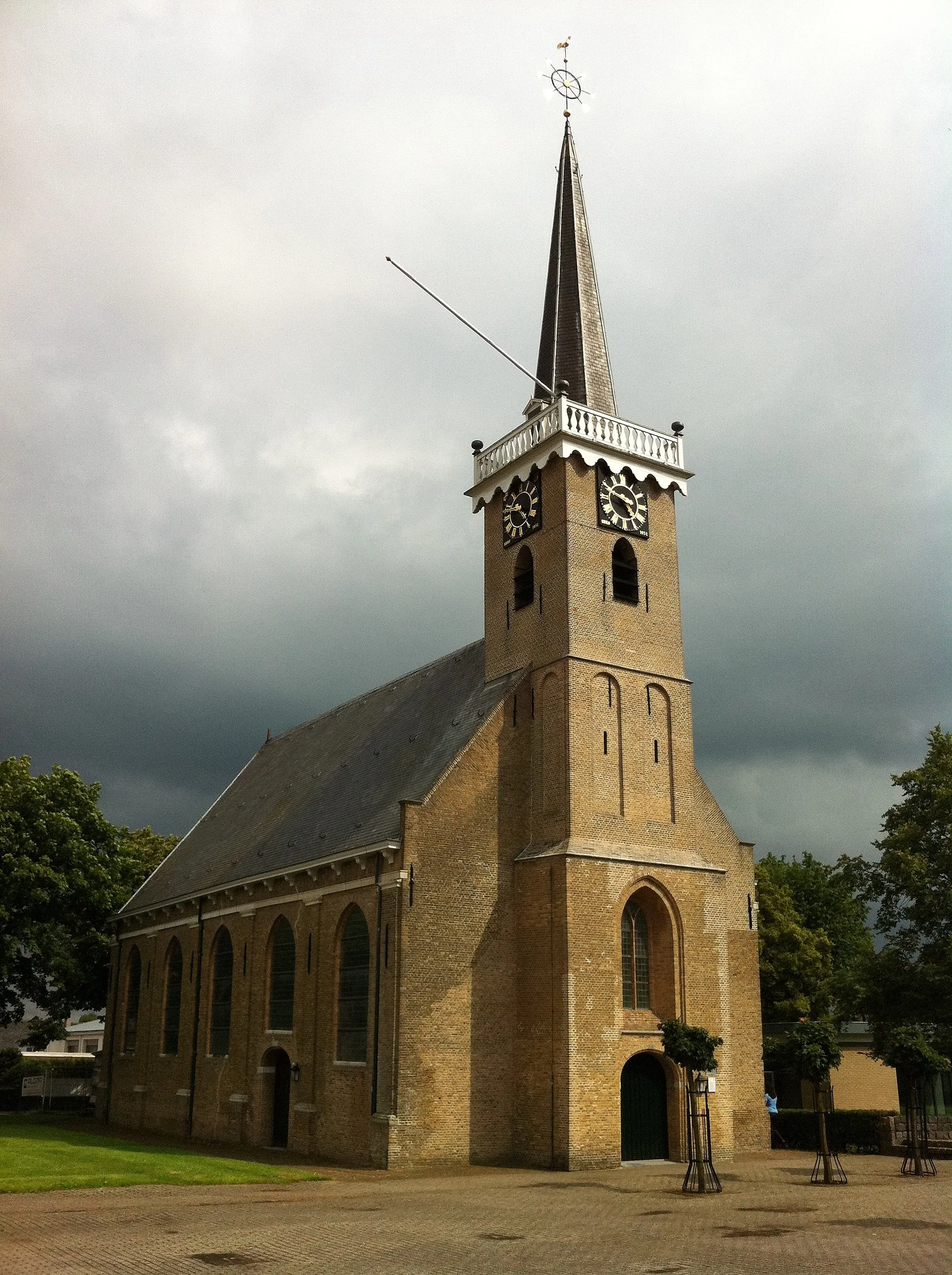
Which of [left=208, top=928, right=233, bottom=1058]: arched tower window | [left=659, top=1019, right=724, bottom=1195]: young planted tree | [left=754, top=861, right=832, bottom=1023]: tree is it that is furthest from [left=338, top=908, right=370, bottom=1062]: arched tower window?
[left=754, top=861, right=832, bottom=1023]: tree

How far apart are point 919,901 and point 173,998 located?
993 inches

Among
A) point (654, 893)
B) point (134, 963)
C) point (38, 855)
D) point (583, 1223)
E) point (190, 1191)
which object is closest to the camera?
point (583, 1223)

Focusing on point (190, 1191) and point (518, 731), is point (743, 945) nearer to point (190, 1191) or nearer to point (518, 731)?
point (518, 731)

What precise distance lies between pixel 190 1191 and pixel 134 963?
25.0 metres

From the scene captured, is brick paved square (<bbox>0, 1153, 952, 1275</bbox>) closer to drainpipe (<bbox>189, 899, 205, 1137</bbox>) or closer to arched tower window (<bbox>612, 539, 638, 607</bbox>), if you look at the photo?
drainpipe (<bbox>189, 899, 205, 1137</bbox>)

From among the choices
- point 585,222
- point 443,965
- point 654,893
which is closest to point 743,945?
point 654,893

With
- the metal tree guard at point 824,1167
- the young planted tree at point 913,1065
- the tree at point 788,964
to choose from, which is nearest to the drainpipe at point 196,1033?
the metal tree guard at point 824,1167

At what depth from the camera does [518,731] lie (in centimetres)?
3031

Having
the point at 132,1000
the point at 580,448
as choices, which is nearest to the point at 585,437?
the point at 580,448

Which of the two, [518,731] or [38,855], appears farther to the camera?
[38,855]

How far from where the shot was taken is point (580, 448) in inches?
1246

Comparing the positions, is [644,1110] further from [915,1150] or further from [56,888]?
[56,888]

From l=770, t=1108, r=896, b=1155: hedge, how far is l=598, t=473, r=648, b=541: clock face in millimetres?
16431

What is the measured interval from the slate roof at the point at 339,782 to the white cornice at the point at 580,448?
218 inches
